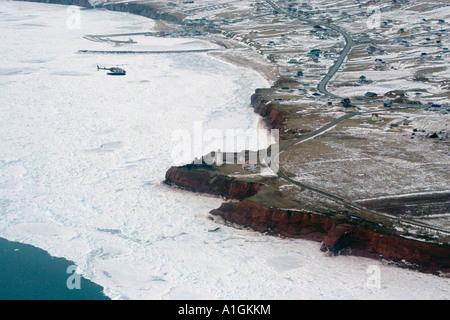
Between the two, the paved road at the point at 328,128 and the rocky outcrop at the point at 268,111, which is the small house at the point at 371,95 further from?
the rocky outcrop at the point at 268,111

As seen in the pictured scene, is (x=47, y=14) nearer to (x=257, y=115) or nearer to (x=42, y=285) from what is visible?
(x=257, y=115)

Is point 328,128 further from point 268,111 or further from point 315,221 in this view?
point 315,221

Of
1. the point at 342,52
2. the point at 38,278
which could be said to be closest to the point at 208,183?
the point at 38,278

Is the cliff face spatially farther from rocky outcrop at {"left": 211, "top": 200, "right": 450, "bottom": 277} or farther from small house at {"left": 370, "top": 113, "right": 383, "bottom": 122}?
small house at {"left": 370, "top": 113, "right": 383, "bottom": 122}

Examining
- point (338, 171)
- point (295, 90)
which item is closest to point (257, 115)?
point (295, 90)

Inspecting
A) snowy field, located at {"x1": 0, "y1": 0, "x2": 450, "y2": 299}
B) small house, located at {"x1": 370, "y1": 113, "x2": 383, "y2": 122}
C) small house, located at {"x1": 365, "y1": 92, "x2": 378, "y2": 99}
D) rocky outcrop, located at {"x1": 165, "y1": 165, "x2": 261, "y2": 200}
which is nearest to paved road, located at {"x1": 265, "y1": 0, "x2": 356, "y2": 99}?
small house, located at {"x1": 365, "y1": 92, "x2": 378, "y2": 99}

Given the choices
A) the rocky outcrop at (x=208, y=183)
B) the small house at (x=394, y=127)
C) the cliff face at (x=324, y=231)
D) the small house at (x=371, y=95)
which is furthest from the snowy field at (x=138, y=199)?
the small house at (x=371, y=95)
